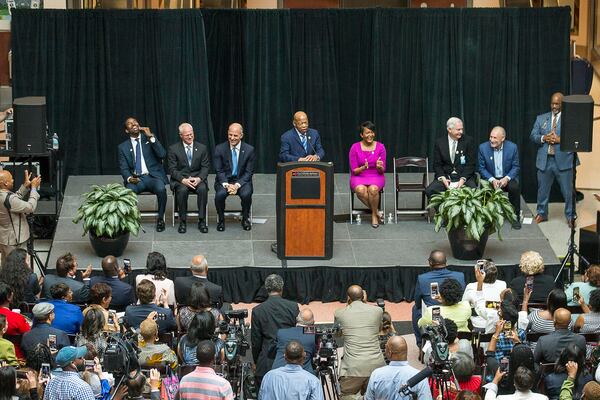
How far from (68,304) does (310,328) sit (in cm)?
221

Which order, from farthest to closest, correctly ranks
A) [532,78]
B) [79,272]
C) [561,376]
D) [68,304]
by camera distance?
[532,78] → [79,272] → [68,304] → [561,376]

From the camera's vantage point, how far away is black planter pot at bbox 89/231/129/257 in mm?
14266

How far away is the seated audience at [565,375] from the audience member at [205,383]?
7.97 feet

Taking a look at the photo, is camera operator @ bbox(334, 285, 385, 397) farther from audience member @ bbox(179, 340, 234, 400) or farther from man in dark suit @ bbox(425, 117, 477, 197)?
man in dark suit @ bbox(425, 117, 477, 197)

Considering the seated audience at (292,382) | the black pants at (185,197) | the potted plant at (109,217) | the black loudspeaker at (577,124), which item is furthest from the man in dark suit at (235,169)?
the seated audience at (292,382)

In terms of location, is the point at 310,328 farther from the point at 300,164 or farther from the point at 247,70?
the point at 247,70

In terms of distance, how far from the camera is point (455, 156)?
1553 cm

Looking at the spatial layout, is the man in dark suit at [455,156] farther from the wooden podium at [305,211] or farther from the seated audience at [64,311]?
the seated audience at [64,311]

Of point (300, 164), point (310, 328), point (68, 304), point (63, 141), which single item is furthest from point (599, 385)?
point (63, 141)

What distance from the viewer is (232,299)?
46.1ft

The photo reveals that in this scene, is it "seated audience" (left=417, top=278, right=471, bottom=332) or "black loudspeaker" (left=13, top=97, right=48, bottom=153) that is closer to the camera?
"seated audience" (left=417, top=278, right=471, bottom=332)

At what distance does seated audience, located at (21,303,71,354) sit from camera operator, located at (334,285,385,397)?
221 centimetres

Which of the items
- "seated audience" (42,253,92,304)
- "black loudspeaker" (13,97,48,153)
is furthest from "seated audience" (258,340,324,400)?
"black loudspeaker" (13,97,48,153)

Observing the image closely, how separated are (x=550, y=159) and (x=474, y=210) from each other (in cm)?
246
